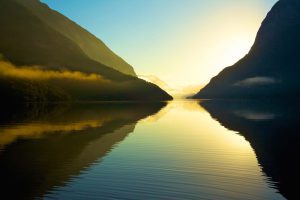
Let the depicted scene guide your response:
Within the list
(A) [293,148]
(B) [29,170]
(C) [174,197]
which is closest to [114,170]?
(B) [29,170]

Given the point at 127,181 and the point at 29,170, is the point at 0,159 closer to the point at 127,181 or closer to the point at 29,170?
the point at 29,170

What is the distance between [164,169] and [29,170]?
1495 centimetres

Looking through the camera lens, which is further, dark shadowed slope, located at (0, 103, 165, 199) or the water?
dark shadowed slope, located at (0, 103, 165, 199)

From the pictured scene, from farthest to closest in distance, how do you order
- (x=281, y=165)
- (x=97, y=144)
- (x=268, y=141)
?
(x=268, y=141) < (x=97, y=144) < (x=281, y=165)

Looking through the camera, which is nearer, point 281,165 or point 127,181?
point 127,181

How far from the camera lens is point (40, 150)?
2335 inches

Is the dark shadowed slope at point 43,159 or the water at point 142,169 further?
the dark shadowed slope at point 43,159

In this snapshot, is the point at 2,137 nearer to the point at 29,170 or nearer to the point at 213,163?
the point at 29,170

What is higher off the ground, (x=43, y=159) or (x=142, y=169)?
Answer: (x=43, y=159)

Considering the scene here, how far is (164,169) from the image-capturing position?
4481 centimetres

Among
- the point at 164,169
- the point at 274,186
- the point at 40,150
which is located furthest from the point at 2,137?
the point at 274,186

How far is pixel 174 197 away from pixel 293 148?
120 ft

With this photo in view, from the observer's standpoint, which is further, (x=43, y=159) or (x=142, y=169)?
(x=43, y=159)

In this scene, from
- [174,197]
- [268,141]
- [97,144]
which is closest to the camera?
[174,197]
